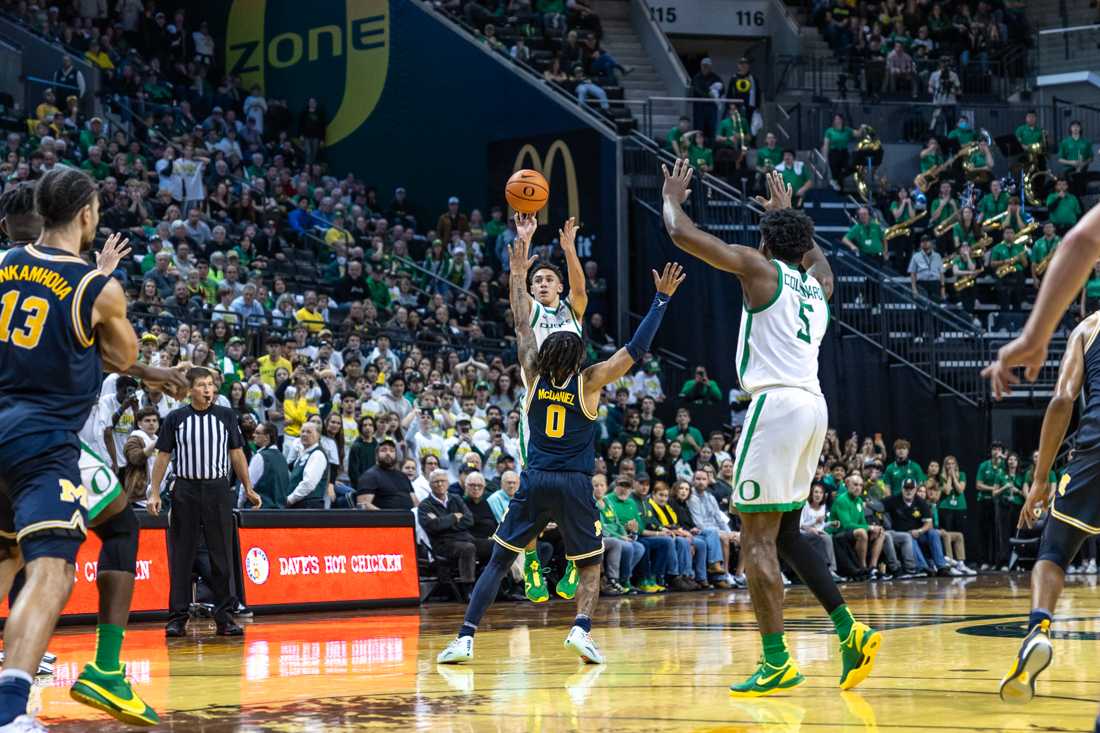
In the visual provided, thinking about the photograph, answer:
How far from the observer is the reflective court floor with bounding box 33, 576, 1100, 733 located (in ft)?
20.4

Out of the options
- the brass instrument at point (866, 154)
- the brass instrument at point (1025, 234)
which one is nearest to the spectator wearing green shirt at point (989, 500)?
the brass instrument at point (1025, 234)

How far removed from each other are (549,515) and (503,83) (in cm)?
1938

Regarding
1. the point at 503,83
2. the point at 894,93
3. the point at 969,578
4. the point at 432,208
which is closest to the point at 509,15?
the point at 503,83

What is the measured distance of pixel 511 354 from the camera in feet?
74.9

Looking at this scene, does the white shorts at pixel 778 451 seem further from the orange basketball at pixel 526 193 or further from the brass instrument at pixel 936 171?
the brass instrument at pixel 936 171

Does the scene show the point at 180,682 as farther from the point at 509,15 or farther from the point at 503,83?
the point at 509,15

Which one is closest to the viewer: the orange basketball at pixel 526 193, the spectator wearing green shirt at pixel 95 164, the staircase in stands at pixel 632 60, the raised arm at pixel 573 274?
the raised arm at pixel 573 274

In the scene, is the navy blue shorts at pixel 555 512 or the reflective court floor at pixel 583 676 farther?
the navy blue shorts at pixel 555 512

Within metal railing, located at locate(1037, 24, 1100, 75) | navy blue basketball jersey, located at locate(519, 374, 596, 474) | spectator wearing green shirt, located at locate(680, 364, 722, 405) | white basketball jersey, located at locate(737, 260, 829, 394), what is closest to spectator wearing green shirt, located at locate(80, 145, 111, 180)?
spectator wearing green shirt, located at locate(680, 364, 722, 405)

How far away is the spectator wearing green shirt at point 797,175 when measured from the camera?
26281mm

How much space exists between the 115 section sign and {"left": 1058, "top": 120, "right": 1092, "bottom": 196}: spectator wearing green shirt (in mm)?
7811

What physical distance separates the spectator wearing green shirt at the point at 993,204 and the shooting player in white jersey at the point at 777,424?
66.9 ft

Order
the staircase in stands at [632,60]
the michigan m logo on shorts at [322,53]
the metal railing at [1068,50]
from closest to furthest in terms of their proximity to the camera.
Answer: the michigan m logo on shorts at [322,53], the staircase in stands at [632,60], the metal railing at [1068,50]

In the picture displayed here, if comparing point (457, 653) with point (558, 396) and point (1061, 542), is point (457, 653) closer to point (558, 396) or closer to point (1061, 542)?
point (558, 396)
